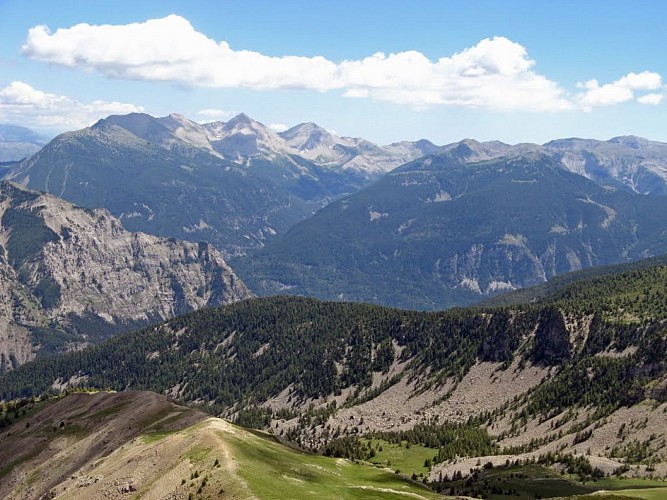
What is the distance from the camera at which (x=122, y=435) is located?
642 feet

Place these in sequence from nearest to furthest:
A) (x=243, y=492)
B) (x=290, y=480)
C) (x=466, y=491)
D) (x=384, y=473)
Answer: (x=243, y=492) → (x=290, y=480) → (x=384, y=473) → (x=466, y=491)

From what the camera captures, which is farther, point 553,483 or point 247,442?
point 553,483

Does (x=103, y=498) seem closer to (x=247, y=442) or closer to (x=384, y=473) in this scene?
(x=247, y=442)

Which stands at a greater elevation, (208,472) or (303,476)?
(208,472)

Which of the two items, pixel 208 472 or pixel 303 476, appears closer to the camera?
pixel 208 472

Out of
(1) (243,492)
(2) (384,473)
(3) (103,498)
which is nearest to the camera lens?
(1) (243,492)

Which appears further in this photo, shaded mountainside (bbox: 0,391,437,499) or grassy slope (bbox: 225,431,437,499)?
shaded mountainside (bbox: 0,391,437,499)

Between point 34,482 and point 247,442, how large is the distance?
255 feet

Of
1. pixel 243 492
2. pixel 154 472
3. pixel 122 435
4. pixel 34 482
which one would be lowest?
pixel 34 482

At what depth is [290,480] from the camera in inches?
5197

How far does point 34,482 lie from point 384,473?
9453 centimetres

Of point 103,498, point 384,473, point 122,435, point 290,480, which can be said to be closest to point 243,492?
point 290,480

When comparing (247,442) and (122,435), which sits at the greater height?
(247,442)

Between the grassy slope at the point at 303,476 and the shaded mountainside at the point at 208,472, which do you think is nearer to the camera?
the grassy slope at the point at 303,476
